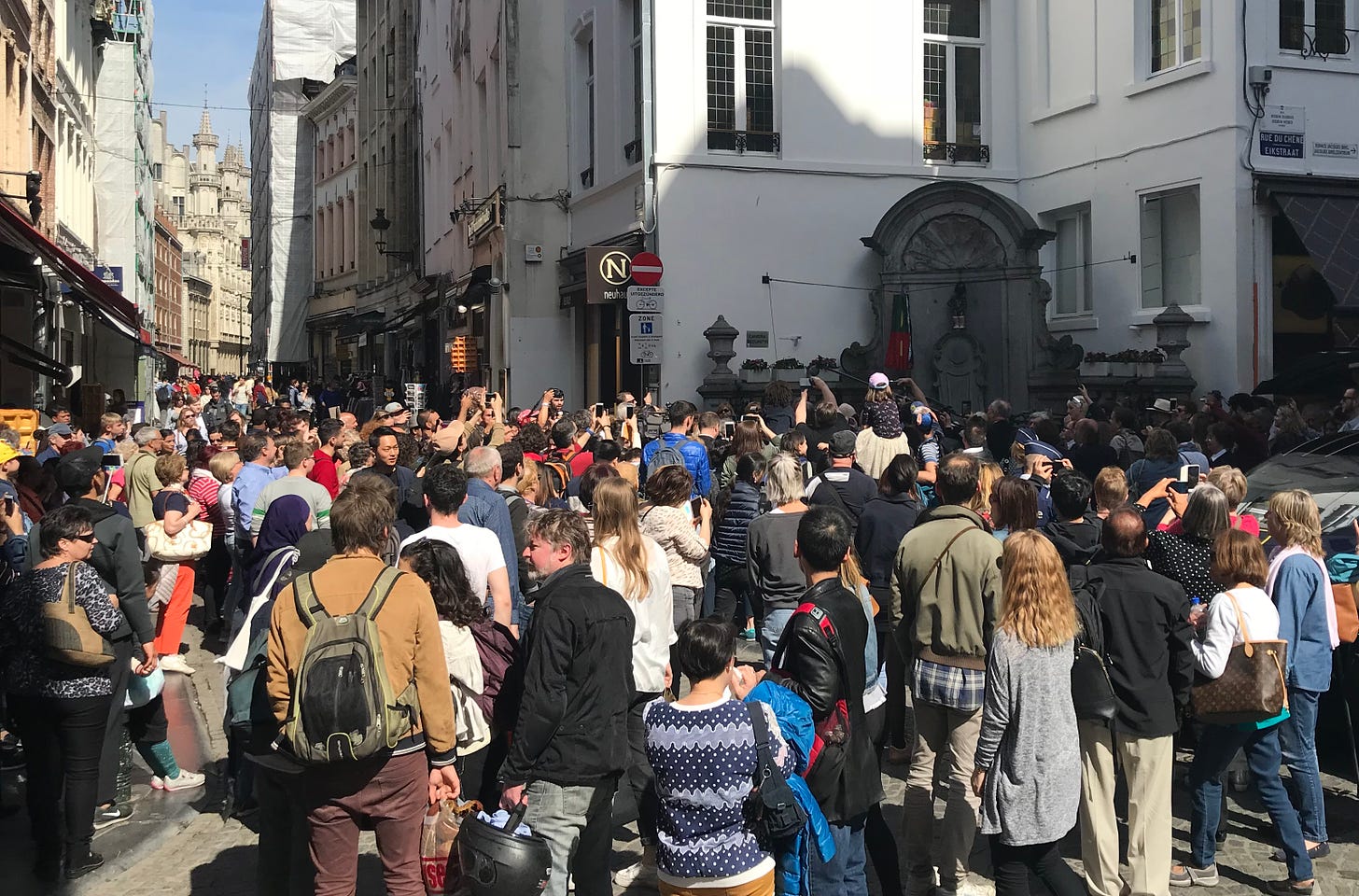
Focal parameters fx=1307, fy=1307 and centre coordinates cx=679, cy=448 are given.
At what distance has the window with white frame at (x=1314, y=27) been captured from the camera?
55.9 ft

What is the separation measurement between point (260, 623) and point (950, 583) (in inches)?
117

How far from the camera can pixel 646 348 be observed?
15.3 m

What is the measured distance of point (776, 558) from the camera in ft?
22.4

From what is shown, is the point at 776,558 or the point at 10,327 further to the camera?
the point at 10,327

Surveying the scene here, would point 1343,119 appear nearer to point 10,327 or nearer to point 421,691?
point 421,691

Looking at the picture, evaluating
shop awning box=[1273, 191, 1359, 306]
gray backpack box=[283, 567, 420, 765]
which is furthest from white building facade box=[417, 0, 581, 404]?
gray backpack box=[283, 567, 420, 765]

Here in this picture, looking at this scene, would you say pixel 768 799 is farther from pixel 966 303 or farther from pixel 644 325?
pixel 966 303

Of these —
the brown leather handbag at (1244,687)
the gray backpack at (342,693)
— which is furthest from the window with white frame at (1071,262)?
the gray backpack at (342,693)

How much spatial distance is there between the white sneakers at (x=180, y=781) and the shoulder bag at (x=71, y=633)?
66.7 inches

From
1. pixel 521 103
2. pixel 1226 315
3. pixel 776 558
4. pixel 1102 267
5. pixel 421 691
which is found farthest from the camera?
pixel 521 103

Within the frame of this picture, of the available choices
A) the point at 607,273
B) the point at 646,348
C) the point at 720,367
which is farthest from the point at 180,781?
the point at 607,273

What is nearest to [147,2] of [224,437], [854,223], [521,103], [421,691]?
[521,103]

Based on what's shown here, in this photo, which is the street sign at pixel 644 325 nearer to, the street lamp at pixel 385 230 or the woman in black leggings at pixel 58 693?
the woman in black leggings at pixel 58 693

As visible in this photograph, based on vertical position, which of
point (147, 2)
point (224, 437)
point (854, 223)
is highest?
point (147, 2)
